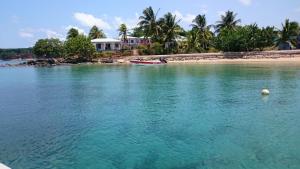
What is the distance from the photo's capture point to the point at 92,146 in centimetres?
1855

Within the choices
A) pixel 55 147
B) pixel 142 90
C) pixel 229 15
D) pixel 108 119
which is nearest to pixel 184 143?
pixel 55 147

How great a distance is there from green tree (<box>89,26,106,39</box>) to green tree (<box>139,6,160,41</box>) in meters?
34.6

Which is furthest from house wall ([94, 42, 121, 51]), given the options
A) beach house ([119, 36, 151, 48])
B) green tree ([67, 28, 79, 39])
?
green tree ([67, 28, 79, 39])

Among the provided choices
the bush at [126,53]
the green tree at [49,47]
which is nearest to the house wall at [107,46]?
the bush at [126,53]

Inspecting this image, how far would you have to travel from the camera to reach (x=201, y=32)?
318 feet

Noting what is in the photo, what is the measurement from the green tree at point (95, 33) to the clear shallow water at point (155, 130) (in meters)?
89.1

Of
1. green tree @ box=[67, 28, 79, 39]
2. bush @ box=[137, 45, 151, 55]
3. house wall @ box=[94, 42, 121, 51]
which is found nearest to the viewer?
bush @ box=[137, 45, 151, 55]

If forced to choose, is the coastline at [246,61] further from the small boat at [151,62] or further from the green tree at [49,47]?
the green tree at [49,47]

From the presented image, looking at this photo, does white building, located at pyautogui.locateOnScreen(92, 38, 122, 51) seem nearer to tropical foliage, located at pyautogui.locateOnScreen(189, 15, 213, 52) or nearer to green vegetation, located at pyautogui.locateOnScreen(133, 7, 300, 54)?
green vegetation, located at pyautogui.locateOnScreen(133, 7, 300, 54)

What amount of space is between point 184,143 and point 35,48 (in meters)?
110

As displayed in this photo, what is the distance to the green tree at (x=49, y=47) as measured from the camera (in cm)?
11656

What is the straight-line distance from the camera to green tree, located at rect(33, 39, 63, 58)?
117m

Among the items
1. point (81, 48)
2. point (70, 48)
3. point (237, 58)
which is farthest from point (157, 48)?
point (70, 48)

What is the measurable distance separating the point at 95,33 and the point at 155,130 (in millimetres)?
107446
